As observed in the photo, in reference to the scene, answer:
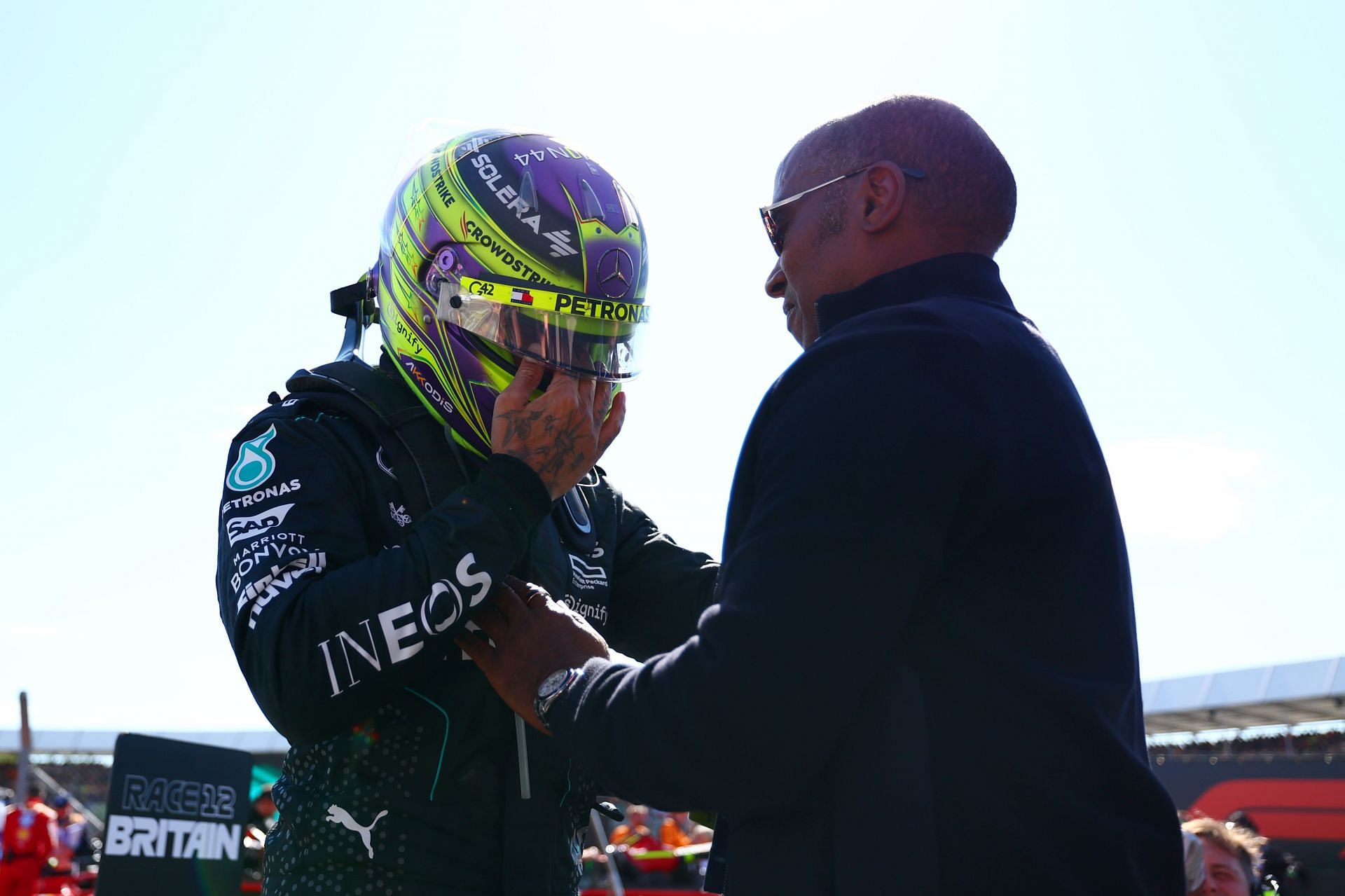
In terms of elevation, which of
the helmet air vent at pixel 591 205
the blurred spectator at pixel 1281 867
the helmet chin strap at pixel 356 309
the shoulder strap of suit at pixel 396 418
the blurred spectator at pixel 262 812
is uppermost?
the helmet air vent at pixel 591 205

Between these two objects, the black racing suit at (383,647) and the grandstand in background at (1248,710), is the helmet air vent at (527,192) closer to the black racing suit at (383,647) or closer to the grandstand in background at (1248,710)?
the black racing suit at (383,647)

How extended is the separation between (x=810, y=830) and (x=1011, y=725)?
33cm

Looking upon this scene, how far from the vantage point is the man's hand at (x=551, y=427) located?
2471mm

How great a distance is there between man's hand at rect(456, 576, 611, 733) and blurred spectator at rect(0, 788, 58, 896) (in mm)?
12447

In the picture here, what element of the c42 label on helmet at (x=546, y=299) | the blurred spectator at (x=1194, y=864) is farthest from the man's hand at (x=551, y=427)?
the blurred spectator at (x=1194, y=864)

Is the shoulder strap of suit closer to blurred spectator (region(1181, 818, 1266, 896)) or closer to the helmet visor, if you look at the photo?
the helmet visor

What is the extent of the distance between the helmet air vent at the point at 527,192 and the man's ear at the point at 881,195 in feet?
2.81

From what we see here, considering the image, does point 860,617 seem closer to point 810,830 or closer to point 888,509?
point 888,509

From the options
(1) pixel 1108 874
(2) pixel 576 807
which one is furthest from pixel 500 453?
(1) pixel 1108 874

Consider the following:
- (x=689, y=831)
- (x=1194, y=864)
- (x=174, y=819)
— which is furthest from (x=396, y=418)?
(x=689, y=831)

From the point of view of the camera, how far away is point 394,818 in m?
2.35

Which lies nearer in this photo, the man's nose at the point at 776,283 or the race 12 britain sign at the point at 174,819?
the man's nose at the point at 776,283

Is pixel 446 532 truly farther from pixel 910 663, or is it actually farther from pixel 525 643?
pixel 910 663

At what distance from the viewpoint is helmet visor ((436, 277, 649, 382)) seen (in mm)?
2711
